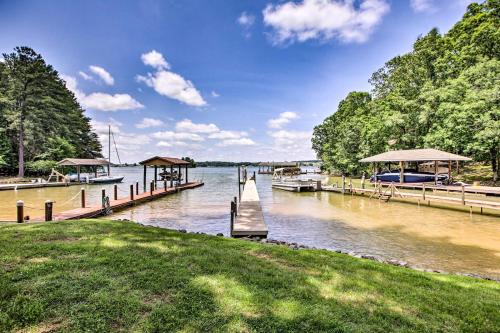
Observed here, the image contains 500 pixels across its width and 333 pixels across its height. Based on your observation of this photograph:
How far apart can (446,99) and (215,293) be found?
2882 centimetres

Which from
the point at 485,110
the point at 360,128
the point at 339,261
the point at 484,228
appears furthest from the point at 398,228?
the point at 360,128

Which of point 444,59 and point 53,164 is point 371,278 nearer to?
point 444,59

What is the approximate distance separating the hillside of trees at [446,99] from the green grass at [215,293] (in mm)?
21414

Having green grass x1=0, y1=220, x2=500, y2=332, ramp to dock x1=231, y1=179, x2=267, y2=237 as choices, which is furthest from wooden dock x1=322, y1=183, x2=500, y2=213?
green grass x1=0, y1=220, x2=500, y2=332

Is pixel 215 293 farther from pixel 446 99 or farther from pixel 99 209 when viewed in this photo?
pixel 446 99

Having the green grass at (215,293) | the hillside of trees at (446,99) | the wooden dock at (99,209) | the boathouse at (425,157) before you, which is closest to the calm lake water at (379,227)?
the wooden dock at (99,209)

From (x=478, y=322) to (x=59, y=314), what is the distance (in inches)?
197

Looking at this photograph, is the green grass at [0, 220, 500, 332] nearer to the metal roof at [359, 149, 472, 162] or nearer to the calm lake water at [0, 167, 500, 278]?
the calm lake water at [0, 167, 500, 278]

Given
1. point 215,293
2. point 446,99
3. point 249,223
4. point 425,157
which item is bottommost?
point 249,223

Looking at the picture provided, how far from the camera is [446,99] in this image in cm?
2484

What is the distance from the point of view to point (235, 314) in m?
3.29

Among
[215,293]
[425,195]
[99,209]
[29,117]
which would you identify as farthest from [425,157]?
[29,117]

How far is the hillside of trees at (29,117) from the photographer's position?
34.5m

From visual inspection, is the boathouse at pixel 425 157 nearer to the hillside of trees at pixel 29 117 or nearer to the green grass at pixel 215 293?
the green grass at pixel 215 293
